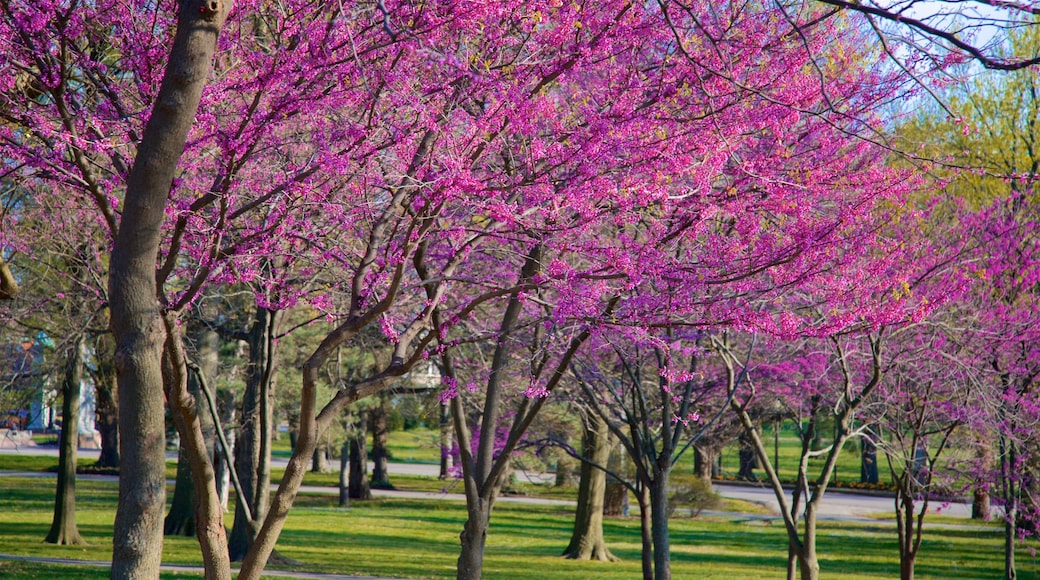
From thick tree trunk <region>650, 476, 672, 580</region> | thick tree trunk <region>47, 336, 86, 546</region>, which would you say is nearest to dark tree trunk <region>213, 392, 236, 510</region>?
thick tree trunk <region>47, 336, 86, 546</region>

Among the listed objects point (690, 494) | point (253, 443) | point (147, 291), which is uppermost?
point (147, 291)

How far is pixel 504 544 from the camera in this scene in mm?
23625

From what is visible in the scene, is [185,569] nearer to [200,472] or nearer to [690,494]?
[200,472]

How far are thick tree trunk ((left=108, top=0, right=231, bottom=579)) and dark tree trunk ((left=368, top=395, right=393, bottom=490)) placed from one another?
25.6 m

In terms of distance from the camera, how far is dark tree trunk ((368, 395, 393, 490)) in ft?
110

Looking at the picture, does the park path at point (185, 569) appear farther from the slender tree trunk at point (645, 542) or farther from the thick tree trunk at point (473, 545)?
the thick tree trunk at point (473, 545)

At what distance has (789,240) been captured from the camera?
6.71 meters

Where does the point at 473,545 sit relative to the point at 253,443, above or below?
below

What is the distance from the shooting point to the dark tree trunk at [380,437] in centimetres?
3353

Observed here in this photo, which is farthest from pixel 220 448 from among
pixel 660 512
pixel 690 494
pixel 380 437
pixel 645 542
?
pixel 660 512

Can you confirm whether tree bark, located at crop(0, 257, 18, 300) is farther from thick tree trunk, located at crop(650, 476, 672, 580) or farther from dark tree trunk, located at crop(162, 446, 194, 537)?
dark tree trunk, located at crop(162, 446, 194, 537)

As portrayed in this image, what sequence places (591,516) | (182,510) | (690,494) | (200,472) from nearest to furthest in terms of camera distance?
(200,472)
(591,516)
(182,510)
(690,494)

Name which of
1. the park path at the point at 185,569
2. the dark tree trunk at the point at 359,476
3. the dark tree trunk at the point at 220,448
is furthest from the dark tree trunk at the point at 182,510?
the dark tree trunk at the point at 359,476

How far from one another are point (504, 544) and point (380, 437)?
14040 millimetres
